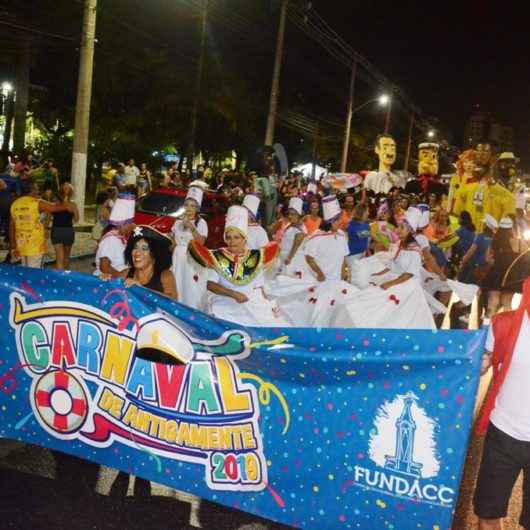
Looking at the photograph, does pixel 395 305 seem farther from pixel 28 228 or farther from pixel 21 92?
pixel 21 92

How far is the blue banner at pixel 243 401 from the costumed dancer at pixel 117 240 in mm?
1987

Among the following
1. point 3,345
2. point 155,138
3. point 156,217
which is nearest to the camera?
point 3,345

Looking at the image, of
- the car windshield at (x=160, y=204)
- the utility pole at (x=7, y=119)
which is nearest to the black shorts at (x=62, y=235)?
the car windshield at (x=160, y=204)

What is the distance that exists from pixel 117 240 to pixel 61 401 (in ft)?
8.44

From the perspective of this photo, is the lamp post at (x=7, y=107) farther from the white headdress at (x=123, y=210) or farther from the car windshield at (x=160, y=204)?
the white headdress at (x=123, y=210)

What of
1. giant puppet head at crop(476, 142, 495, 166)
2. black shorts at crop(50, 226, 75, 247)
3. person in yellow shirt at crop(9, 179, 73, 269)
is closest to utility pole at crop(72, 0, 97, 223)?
black shorts at crop(50, 226, 75, 247)

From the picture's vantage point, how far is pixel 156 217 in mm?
13383

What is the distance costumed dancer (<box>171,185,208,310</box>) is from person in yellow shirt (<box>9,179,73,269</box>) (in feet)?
6.07

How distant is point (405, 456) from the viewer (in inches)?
132

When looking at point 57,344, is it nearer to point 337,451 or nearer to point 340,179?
point 337,451

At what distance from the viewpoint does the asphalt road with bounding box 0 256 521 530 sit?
397 centimetres

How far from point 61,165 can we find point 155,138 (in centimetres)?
761

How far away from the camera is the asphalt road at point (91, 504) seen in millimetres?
3969

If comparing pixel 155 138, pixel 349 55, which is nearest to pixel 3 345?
pixel 155 138
